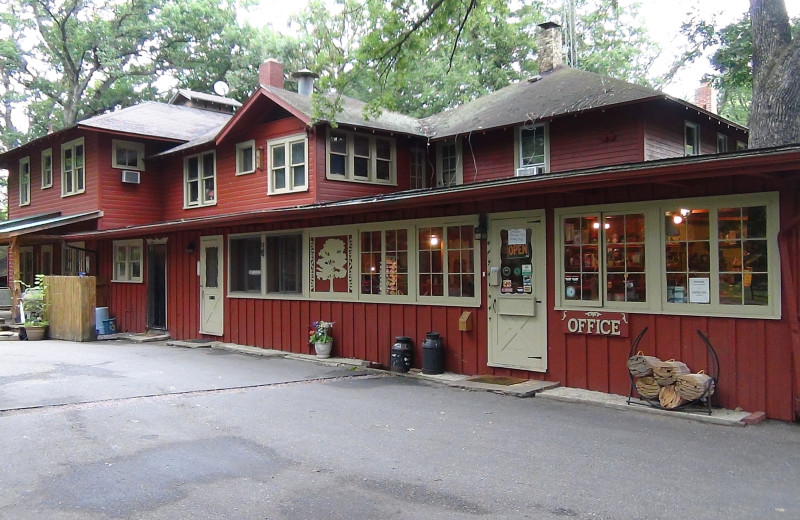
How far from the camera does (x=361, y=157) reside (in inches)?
632

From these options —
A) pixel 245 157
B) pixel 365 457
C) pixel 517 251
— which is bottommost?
pixel 365 457

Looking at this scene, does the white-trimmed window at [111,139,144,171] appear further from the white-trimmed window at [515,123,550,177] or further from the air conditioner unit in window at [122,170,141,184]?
the white-trimmed window at [515,123,550,177]

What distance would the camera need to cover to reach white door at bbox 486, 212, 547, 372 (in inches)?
372

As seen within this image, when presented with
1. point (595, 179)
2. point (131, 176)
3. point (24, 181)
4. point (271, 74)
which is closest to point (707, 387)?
point (595, 179)

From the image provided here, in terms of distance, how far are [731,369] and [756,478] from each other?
2582 mm

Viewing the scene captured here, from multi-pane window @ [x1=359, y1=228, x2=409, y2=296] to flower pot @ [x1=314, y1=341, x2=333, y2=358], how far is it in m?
1.29

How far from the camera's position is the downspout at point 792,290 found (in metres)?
7.07

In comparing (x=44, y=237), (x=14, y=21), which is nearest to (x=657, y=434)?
(x=44, y=237)

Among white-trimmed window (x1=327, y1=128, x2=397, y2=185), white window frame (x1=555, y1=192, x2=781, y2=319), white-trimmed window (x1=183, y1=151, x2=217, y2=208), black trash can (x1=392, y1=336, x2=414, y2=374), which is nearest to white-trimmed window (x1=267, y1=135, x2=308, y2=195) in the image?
white-trimmed window (x1=327, y1=128, x2=397, y2=185)

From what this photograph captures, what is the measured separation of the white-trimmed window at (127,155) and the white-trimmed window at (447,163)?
352 inches

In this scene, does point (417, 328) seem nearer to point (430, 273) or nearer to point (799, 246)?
point (430, 273)

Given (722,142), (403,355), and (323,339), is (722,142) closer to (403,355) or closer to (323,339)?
(403,355)

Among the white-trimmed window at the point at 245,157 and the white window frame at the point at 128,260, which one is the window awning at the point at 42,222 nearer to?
the white window frame at the point at 128,260

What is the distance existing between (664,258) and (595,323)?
4.13 feet
